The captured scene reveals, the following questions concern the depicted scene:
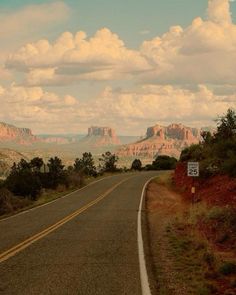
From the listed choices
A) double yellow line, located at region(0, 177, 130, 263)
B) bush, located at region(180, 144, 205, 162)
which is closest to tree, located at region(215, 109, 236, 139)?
bush, located at region(180, 144, 205, 162)

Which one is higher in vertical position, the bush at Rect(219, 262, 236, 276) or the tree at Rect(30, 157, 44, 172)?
the tree at Rect(30, 157, 44, 172)

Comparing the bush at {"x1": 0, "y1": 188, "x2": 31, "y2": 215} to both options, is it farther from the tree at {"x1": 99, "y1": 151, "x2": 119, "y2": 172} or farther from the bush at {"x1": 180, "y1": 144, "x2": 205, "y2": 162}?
the tree at {"x1": 99, "y1": 151, "x2": 119, "y2": 172}

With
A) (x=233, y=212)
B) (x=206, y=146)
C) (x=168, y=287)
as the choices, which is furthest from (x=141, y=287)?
(x=206, y=146)

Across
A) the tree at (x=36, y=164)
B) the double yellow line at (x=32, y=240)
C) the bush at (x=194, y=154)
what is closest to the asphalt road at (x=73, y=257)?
the double yellow line at (x=32, y=240)

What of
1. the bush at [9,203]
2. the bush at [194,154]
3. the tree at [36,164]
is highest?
the bush at [194,154]

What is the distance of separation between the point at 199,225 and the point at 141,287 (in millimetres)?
10764

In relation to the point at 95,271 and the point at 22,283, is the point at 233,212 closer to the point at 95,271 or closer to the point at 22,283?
the point at 95,271

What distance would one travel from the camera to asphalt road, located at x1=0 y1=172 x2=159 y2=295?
934 centimetres

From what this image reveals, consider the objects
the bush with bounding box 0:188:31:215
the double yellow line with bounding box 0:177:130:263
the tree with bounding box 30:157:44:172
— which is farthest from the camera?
the tree with bounding box 30:157:44:172

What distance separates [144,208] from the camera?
2728cm

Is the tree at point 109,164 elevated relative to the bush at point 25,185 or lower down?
elevated

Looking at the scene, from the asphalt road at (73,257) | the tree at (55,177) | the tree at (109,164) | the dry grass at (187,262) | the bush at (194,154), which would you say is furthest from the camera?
the tree at (109,164)

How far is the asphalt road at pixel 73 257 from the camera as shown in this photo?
9344 millimetres

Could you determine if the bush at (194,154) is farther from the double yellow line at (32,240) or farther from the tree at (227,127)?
the double yellow line at (32,240)
